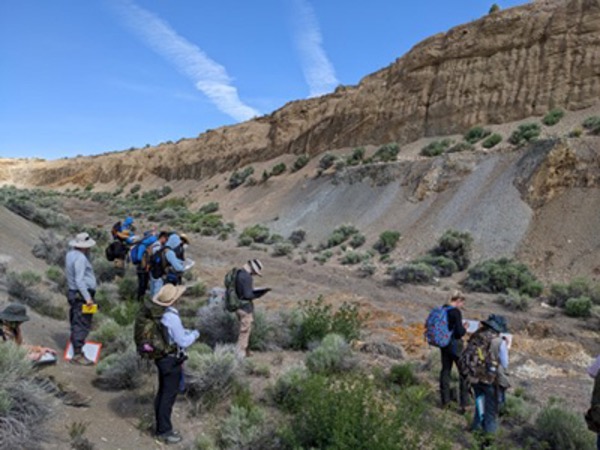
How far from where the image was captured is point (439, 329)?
6301 mm

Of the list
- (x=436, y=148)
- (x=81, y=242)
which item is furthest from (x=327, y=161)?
(x=81, y=242)

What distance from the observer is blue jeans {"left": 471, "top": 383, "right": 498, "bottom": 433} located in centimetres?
544

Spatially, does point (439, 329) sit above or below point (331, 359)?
above

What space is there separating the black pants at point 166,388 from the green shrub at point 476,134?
24434 millimetres

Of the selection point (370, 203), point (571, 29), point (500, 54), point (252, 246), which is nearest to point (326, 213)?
point (370, 203)

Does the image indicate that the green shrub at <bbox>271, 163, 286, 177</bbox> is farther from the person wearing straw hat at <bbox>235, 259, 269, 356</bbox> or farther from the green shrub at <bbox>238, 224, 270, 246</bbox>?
the person wearing straw hat at <bbox>235, 259, 269, 356</bbox>

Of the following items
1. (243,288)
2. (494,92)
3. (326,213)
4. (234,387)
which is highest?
(494,92)

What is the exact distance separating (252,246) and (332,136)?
17092 millimetres

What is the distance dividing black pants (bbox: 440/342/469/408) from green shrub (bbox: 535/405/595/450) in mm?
897

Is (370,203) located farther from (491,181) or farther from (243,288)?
(243,288)

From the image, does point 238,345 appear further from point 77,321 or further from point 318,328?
point 77,321

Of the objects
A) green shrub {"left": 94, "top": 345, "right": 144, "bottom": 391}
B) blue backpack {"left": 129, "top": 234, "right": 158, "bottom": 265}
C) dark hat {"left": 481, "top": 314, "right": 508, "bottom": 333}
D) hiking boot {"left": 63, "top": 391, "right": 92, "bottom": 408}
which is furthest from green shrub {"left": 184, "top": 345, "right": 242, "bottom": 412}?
blue backpack {"left": 129, "top": 234, "right": 158, "bottom": 265}

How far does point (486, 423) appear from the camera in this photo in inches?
218

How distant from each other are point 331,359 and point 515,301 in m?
8.15
